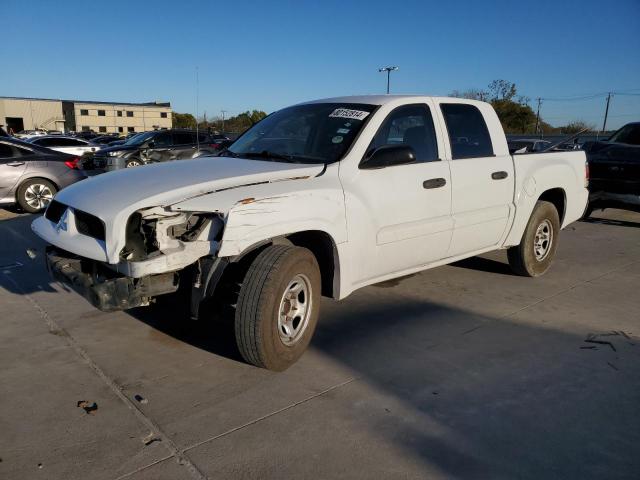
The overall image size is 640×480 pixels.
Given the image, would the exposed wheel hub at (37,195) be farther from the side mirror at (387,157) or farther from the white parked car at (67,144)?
the white parked car at (67,144)

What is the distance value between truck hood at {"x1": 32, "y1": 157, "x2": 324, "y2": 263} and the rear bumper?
15 cm

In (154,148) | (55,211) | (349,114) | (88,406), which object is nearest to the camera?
(88,406)

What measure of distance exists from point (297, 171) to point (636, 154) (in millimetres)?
7122

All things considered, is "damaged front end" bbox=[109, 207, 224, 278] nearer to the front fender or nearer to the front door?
the front fender

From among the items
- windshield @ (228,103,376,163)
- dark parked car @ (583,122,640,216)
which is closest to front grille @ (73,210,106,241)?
windshield @ (228,103,376,163)

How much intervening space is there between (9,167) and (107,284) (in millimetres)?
7868

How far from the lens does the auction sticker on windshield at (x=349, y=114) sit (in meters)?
4.08

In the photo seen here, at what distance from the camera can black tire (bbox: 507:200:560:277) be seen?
17.9 ft

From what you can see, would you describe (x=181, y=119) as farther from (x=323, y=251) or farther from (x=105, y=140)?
(x=323, y=251)

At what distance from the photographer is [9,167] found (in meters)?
9.39

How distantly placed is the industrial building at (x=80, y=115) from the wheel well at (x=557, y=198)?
3141 inches

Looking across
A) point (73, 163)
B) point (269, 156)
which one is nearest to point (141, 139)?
point (73, 163)

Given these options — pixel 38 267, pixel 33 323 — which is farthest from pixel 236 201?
pixel 38 267

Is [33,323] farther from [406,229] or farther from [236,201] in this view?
[406,229]
